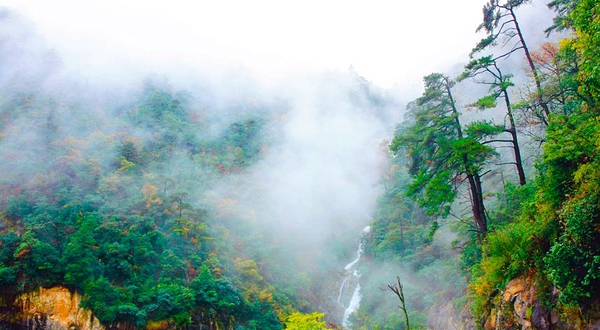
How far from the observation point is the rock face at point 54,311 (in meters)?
23.7

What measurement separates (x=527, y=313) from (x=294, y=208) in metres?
49.8

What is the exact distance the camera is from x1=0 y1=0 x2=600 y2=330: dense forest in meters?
8.91

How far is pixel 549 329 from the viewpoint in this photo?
813 cm

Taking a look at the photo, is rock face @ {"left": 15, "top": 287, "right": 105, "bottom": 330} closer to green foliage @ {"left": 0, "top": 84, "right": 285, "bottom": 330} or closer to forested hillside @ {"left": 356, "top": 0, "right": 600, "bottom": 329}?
green foliage @ {"left": 0, "top": 84, "right": 285, "bottom": 330}

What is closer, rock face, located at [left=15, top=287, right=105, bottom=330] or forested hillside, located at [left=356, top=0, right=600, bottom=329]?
forested hillside, located at [left=356, top=0, right=600, bottom=329]

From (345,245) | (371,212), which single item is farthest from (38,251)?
(371,212)

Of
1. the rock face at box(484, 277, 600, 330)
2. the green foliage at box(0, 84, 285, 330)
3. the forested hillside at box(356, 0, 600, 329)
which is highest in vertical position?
the green foliage at box(0, 84, 285, 330)

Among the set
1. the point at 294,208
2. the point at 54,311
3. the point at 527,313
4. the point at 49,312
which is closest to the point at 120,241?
the point at 54,311

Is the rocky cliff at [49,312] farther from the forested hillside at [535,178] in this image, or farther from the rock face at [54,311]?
the forested hillside at [535,178]

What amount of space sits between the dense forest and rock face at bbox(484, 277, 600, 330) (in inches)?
1.9

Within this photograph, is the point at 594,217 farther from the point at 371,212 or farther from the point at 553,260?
the point at 371,212

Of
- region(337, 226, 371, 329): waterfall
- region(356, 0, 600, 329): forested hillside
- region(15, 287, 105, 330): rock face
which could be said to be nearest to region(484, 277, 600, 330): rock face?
region(356, 0, 600, 329): forested hillside

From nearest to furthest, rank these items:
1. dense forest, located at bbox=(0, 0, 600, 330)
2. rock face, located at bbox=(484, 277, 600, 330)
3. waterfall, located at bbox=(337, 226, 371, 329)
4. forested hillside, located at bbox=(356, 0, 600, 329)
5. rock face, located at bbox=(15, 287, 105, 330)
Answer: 1. forested hillside, located at bbox=(356, 0, 600, 329)
2. rock face, located at bbox=(484, 277, 600, 330)
3. dense forest, located at bbox=(0, 0, 600, 330)
4. rock face, located at bbox=(15, 287, 105, 330)
5. waterfall, located at bbox=(337, 226, 371, 329)

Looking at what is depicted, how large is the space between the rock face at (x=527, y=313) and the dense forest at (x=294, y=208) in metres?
0.05
